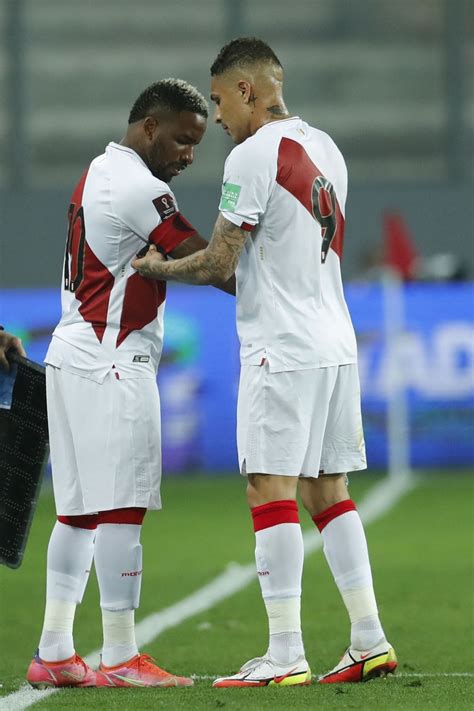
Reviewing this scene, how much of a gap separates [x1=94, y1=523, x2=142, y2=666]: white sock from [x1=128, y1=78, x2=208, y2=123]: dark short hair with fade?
4.91 feet

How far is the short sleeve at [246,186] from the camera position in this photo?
5012 millimetres

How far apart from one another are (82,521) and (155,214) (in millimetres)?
1138

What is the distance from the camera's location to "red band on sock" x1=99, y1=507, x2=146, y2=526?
5.21m

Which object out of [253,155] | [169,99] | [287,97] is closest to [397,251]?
[287,97]

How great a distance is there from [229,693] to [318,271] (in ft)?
4.80

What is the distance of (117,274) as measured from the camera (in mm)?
5289

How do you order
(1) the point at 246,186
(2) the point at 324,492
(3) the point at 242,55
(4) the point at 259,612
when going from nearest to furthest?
1. (1) the point at 246,186
2. (3) the point at 242,55
3. (2) the point at 324,492
4. (4) the point at 259,612

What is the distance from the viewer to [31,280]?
856 inches

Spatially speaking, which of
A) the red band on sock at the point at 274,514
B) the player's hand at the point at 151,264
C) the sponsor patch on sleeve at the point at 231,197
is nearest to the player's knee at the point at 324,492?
the red band on sock at the point at 274,514

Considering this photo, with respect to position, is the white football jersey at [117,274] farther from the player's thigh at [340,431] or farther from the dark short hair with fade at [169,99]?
the player's thigh at [340,431]

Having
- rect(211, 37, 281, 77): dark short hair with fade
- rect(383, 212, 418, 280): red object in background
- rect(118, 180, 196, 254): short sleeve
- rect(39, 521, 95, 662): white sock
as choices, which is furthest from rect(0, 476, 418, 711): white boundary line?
rect(383, 212, 418, 280): red object in background

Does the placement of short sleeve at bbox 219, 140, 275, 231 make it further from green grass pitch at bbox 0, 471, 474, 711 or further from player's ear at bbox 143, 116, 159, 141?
green grass pitch at bbox 0, 471, 474, 711

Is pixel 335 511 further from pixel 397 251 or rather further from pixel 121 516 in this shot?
pixel 397 251

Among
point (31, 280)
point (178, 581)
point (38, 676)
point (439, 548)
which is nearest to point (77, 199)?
point (38, 676)
